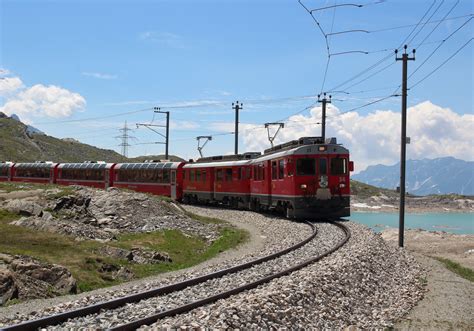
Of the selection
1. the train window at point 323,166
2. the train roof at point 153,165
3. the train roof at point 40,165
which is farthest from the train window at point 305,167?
the train roof at point 40,165


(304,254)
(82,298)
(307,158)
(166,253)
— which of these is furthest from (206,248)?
(82,298)

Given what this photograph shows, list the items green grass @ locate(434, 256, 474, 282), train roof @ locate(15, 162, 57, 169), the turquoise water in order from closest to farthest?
1. green grass @ locate(434, 256, 474, 282)
2. the turquoise water
3. train roof @ locate(15, 162, 57, 169)

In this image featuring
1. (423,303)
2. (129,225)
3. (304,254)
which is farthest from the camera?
(129,225)

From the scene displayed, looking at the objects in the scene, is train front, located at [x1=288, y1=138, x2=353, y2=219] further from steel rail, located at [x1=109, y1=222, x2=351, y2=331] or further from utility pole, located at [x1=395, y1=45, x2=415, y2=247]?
steel rail, located at [x1=109, y1=222, x2=351, y2=331]

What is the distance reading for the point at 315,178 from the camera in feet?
86.3

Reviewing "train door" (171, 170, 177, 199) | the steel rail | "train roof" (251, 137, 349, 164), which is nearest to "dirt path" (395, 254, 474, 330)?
the steel rail

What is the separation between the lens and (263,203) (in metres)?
31.8

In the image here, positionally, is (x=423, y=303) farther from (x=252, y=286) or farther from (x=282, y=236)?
(x=282, y=236)

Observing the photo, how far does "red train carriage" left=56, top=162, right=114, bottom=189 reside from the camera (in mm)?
50906

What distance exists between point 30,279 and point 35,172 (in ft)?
170

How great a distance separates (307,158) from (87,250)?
13.2 metres

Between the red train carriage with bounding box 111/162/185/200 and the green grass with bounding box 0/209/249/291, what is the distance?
Answer: 65.8ft

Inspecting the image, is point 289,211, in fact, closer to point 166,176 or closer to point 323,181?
point 323,181

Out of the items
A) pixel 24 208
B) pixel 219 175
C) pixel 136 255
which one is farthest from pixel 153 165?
pixel 136 255
